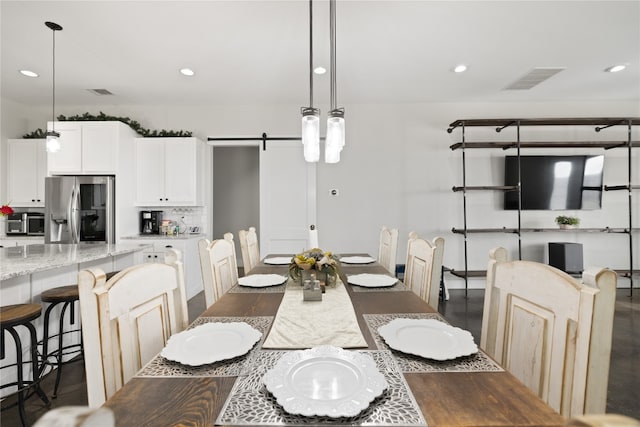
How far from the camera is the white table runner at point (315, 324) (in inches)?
39.4

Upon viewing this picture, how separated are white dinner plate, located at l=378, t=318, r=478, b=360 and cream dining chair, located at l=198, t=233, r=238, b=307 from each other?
110cm

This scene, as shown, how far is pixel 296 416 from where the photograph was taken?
633 millimetres

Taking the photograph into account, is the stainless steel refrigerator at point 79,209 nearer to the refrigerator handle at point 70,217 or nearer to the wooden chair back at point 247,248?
the refrigerator handle at point 70,217

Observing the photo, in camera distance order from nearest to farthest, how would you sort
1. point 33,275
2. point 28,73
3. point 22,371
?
1. point 22,371
2. point 33,275
3. point 28,73

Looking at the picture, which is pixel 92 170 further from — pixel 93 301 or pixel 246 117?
pixel 93 301

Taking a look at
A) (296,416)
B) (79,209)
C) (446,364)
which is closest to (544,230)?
(446,364)

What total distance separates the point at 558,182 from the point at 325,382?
5005mm

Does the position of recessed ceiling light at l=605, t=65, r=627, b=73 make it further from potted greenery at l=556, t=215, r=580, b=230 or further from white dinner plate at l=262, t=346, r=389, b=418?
white dinner plate at l=262, t=346, r=389, b=418

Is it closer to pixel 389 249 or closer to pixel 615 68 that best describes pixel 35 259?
pixel 389 249

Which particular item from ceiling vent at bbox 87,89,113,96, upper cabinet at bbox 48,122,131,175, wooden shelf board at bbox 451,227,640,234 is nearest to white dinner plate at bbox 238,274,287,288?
upper cabinet at bbox 48,122,131,175

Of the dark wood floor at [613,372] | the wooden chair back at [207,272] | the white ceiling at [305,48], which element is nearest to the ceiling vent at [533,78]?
the white ceiling at [305,48]

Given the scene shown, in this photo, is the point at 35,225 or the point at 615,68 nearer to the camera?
the point at 615,68

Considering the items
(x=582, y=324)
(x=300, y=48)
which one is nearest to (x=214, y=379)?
(x=582, y=324)

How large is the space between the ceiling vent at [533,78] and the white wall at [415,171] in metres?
0.59
